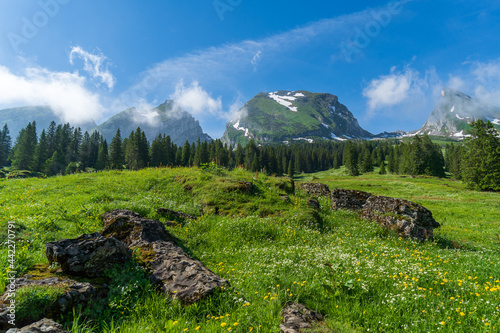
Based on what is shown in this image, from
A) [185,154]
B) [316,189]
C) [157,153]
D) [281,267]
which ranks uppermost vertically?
[185,154]

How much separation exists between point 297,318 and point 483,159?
69.0 m

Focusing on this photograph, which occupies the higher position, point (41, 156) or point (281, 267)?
point (41, 156)

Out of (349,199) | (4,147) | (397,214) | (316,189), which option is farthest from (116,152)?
(397,214)

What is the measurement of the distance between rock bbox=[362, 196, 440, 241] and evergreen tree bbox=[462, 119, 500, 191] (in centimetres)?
5314

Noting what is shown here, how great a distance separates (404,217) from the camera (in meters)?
11.9

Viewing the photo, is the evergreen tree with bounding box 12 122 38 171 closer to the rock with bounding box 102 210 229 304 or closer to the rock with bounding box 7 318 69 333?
the rock with bounding box 102 210 229 304

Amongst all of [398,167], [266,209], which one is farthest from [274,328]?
[398,167]

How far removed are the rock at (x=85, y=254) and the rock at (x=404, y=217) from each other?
1282cm

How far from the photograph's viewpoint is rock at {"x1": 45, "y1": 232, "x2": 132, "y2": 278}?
16.8ft

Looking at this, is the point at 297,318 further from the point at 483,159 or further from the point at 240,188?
the point at 483,159

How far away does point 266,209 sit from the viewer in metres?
13.9

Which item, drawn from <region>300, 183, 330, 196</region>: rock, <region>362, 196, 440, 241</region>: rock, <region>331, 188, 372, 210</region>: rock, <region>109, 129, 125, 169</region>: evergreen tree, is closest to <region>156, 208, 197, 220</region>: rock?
<region>331, 188, 372, 210</region>: rock

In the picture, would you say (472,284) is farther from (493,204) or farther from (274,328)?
(493,204)

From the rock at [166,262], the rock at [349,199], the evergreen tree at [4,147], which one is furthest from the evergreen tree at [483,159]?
the evergreen tree at [4,147]
